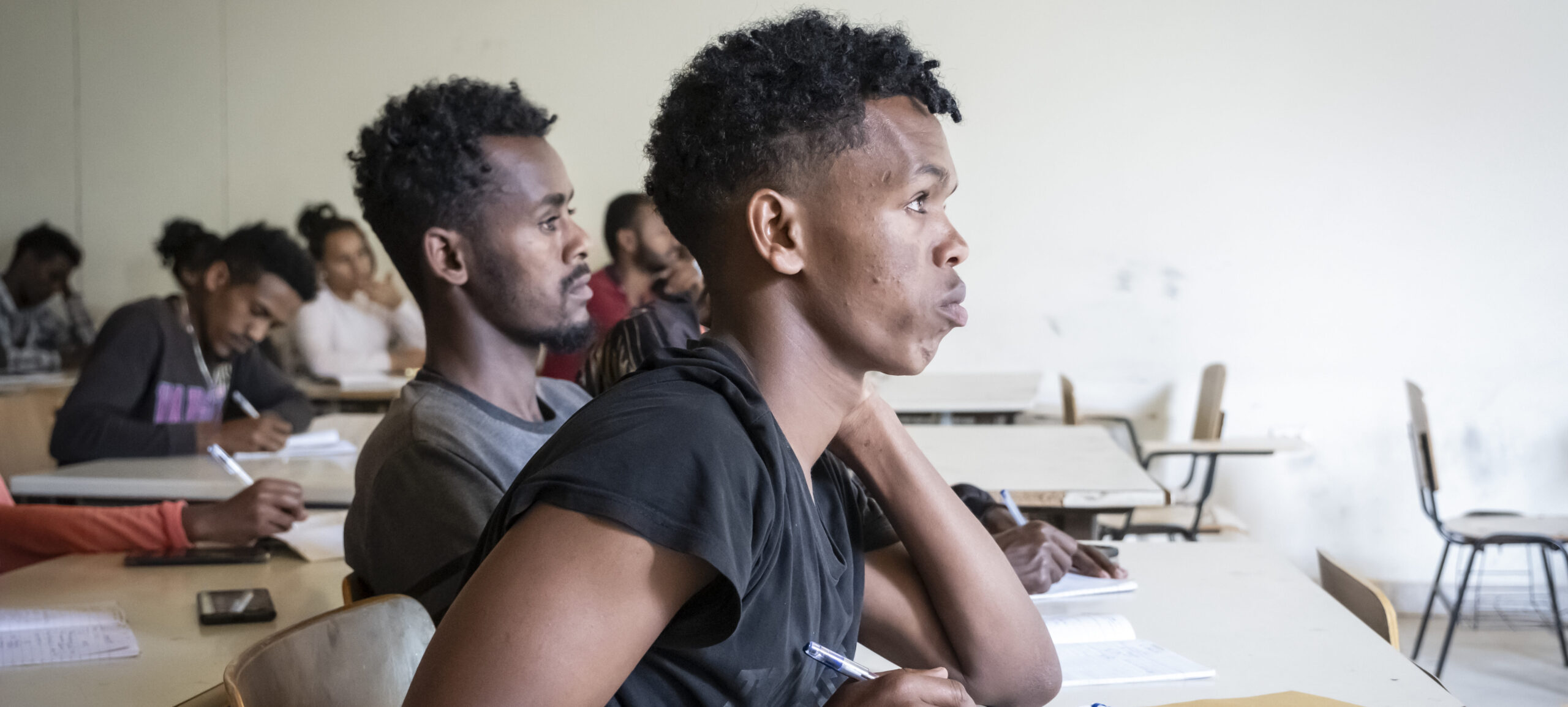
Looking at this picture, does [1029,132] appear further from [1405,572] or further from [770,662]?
[770,662]

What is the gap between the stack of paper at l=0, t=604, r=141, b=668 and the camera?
1418mm

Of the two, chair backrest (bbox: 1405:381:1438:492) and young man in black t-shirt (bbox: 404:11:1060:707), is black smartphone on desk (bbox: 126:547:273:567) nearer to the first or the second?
young man in black t-shirt (bbox: 404:11:1060:707)

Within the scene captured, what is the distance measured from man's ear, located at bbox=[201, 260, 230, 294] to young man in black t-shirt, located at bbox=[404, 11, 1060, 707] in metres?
2.83

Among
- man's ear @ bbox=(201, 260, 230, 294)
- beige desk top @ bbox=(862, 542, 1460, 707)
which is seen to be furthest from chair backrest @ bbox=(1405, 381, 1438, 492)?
man's ear @ bbox=(201, 260, 230, 294)

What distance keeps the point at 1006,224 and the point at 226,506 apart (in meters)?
3.61

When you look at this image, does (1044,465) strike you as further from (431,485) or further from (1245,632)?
(431,485)

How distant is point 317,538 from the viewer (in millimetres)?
2021

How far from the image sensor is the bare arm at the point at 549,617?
2.13 ft

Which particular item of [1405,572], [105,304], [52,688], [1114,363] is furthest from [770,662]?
[105,304]

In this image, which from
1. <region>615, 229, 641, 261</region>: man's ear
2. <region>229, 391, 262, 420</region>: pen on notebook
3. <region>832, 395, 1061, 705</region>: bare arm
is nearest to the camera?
<region>832, 395, 1061, 705</region>: bare arm

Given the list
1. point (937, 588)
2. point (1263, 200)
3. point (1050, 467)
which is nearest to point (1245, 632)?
point (937, 588)

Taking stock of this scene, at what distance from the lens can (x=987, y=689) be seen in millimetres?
1134

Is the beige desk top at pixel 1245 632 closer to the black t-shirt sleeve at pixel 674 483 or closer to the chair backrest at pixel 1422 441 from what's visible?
the black t-shirt sleeve at pixel 674 483

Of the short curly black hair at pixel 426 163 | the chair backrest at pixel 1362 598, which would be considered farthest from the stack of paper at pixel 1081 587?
the short curly black hair at pixel 426 163
